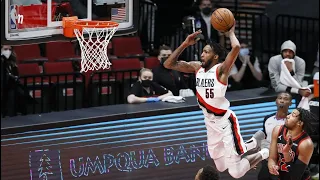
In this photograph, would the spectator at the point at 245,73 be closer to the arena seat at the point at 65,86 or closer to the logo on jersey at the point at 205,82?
the arena seat at the point at 65,86

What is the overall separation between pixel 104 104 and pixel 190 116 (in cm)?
157

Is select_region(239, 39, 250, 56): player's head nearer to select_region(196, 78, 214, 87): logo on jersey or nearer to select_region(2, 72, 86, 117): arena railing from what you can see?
select_region(2, 72, 86, 117): arena railing

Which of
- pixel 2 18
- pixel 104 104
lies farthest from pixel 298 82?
pixel 2 18

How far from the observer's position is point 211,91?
36.3 ft

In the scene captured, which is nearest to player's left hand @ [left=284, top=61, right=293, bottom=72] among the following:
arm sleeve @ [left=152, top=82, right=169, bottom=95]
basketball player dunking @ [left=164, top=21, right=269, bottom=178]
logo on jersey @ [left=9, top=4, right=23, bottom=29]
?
arm sleeve @ [left=152, top=82, right=169, bottom=95]

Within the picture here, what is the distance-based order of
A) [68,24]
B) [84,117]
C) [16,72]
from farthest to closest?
[16,72] → [84,117] → [68,24]

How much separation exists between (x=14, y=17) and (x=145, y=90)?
123 inches

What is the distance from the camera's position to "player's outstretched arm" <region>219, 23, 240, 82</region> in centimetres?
1063

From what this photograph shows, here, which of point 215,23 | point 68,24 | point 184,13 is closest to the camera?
point 215,23

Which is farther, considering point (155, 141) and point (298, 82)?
point (298, 82)

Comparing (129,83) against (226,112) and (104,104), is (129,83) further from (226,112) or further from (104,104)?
(226,112)

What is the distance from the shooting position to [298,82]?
14398 mm

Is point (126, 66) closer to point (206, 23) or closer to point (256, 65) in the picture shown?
point (206, 23)

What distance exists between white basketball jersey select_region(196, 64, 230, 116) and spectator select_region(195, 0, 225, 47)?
4.84m
